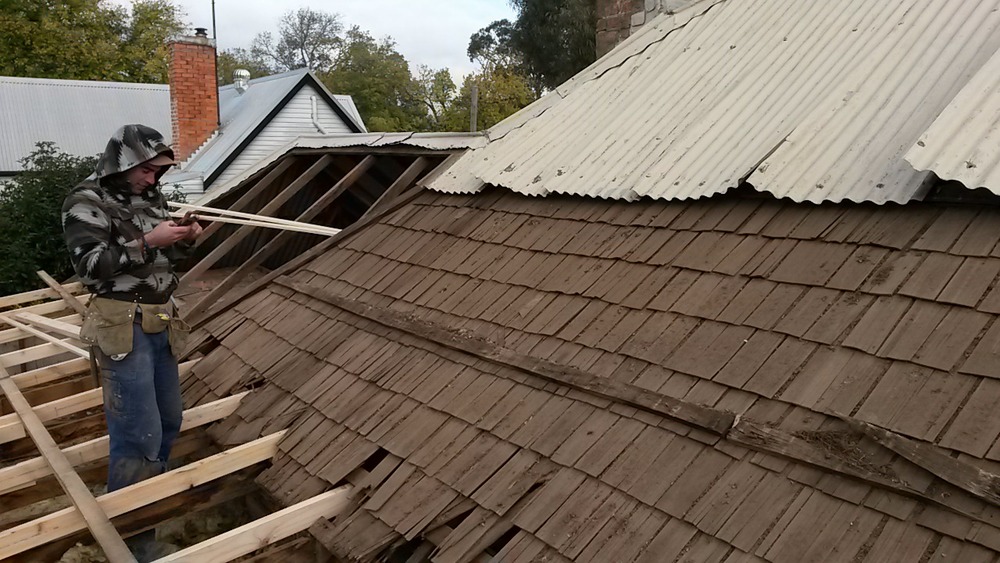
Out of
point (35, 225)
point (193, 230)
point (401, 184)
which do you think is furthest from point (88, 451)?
point (35, 225)

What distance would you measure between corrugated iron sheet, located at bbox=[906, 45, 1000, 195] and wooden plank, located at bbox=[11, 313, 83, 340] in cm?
574

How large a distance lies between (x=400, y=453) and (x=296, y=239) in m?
5.85

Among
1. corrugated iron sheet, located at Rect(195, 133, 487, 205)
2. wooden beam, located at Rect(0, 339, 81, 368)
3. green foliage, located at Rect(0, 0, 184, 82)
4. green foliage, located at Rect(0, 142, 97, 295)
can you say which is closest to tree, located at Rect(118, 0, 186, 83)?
green foliage, located at Rect(0, 0, 184, 82)

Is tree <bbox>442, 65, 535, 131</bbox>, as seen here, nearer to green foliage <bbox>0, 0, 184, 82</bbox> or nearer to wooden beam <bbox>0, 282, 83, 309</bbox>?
green foliage <bbox>0, 0, 184, 82</bbox>

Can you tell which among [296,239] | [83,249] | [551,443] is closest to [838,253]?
[551,443]

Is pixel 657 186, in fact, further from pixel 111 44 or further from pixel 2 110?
pixel 111 44

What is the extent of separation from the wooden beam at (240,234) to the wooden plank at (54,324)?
1.08 meters

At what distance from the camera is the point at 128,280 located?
4.08 metres

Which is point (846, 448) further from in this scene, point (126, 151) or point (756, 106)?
point (126, 151)

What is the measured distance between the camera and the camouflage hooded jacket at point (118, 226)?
380 cm

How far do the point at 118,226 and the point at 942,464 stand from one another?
13.5 feet

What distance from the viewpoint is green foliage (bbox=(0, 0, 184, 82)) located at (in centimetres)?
2820

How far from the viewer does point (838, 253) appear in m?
3.32

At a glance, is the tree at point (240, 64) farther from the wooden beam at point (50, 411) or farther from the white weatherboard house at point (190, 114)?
the wooden beam at point (50, 411)
